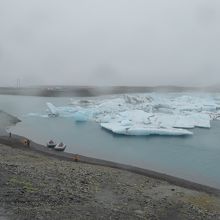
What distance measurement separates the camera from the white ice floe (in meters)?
18.9

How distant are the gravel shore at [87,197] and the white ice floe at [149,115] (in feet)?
29.7

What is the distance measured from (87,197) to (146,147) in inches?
366

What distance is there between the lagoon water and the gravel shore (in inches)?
130

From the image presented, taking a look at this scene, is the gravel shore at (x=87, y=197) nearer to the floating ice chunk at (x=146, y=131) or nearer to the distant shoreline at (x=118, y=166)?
the distant shoreline at (x=118, y=166)

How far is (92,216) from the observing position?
6.01 metres

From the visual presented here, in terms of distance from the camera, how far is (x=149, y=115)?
21406mm

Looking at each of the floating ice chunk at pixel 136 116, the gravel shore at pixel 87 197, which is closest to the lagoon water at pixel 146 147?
the floating ice chunk at pixel 136 116

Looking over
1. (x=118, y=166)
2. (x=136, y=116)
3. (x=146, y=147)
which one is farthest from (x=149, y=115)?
(x=118, y=166)

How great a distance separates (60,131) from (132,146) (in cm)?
451

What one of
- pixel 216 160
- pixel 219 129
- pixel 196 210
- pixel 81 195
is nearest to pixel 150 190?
pixel 196 210

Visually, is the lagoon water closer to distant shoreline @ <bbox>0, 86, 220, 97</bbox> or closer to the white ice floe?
the white ice floe

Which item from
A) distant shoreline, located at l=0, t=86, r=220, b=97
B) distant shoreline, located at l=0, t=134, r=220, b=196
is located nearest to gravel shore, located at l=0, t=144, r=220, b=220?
distant shoreline, located at l=0, t=134, r=220, b=196

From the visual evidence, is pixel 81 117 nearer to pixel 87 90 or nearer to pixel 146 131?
pixel 146 131

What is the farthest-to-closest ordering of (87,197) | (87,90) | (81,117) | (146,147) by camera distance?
(87,90), (81,117), (146,147), (87,197)
